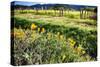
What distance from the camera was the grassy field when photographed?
240 cm

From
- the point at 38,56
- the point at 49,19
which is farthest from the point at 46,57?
the point at 49,19

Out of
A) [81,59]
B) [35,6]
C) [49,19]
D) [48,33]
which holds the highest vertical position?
[35,6]

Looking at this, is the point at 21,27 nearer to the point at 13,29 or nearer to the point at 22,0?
the point at 13,29

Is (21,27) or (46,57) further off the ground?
(21,27)

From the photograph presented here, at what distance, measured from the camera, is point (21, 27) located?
7.91 feet

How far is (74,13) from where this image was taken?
2689 millimetres

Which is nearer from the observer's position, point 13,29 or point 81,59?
point 13,29

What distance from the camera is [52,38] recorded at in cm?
256

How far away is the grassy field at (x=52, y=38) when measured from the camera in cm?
240

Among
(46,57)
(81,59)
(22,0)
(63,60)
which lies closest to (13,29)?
(22,0)

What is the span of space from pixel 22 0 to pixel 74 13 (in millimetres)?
Answer: 690
